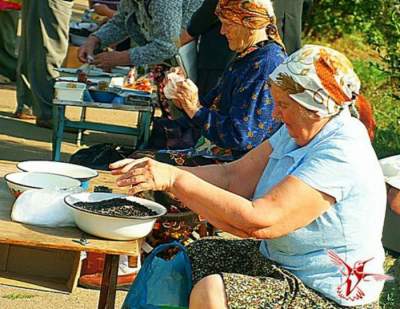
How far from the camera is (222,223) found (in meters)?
3.54

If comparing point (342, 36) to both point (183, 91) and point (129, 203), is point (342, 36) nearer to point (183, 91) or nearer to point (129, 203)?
point (183, 91)

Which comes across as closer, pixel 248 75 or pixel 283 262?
pixel 283 262

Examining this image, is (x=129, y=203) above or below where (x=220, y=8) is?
below

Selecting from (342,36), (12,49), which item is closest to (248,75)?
(12,49)

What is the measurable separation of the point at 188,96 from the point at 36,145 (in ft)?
10.8

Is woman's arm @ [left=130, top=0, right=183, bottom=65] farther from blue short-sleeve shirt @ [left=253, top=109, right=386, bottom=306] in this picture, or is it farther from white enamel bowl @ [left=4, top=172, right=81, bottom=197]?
blue short-sleeve shirt @ [left=253, top=109, right=386, bottom=306]

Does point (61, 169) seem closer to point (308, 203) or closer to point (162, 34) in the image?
point (308, 203)

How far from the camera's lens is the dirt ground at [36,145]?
504cm

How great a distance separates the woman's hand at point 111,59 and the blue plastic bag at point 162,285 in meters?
2.95

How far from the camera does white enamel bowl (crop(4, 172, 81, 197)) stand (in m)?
4.00

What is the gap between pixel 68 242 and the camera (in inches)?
143

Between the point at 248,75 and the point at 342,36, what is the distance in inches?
429

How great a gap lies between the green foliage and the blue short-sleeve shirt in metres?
4.84

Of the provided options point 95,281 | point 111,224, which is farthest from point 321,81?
point 95,281
